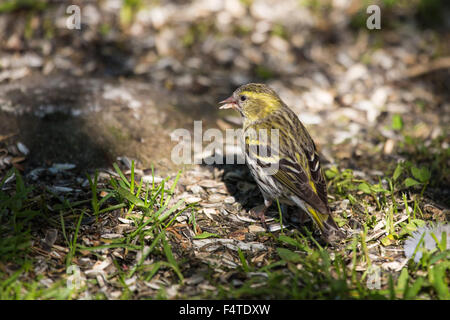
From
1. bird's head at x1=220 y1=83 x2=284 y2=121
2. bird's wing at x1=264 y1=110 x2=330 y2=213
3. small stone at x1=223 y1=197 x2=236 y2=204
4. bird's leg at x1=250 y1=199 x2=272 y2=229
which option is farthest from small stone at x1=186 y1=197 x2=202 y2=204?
bird's head at x1=220 y1=83 x2=284 y2=121

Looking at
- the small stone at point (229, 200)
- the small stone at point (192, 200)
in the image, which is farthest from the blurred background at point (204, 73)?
the small stone at point (229, 200)

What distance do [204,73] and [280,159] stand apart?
3.13 m

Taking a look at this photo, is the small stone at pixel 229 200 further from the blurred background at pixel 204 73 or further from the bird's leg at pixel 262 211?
the blurred background at pixel 204 73

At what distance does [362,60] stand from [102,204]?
17.0 feet

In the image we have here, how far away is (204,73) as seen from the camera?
6.95 metres

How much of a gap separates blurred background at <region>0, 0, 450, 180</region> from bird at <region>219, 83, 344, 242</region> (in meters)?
1.11

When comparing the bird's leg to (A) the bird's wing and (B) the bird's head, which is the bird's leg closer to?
(A) the bird's wing

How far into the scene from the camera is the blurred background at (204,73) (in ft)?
17.2

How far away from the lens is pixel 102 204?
417cm

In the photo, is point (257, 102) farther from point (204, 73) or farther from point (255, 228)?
point (204, 73)

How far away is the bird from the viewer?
3955 millimetres
